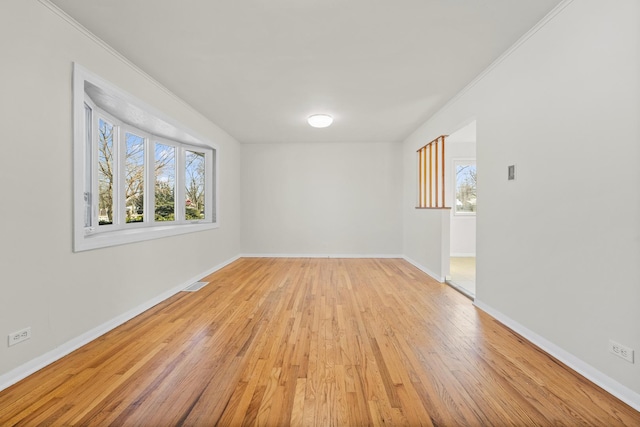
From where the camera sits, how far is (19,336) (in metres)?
1.87

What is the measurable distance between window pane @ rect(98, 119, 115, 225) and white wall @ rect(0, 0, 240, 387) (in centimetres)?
79

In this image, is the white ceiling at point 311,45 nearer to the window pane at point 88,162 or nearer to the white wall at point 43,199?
the white wall at point 43,199

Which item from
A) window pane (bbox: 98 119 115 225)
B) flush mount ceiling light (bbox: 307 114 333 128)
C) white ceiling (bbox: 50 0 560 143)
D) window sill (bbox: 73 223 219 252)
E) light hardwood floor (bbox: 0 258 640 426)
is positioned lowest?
light hardwood floor (bbox: 0 258 640 426)

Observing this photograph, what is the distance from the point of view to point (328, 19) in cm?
226

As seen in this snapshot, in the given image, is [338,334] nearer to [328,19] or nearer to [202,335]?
[202,335]

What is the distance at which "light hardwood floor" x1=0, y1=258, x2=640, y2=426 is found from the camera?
1.54m

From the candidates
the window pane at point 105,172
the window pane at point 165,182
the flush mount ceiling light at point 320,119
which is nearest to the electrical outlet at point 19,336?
the window pane at point 105,172

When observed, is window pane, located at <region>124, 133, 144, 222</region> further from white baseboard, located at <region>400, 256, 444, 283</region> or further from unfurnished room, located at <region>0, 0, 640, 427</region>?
white baseboard, located at <region>400, 256, 444, 283</region>

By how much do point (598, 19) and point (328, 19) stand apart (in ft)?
5.94

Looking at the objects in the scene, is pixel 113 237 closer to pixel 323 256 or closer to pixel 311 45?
pixel 311 45

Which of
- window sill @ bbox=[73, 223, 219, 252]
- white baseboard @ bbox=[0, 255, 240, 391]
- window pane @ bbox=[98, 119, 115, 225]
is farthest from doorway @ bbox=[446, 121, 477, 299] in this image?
window pane @ bbox=[98, 119, 115, 225]

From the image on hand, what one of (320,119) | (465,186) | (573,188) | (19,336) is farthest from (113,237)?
(465,186)

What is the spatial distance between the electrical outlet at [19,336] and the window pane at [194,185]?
327 cm

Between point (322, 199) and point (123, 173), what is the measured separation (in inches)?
156
